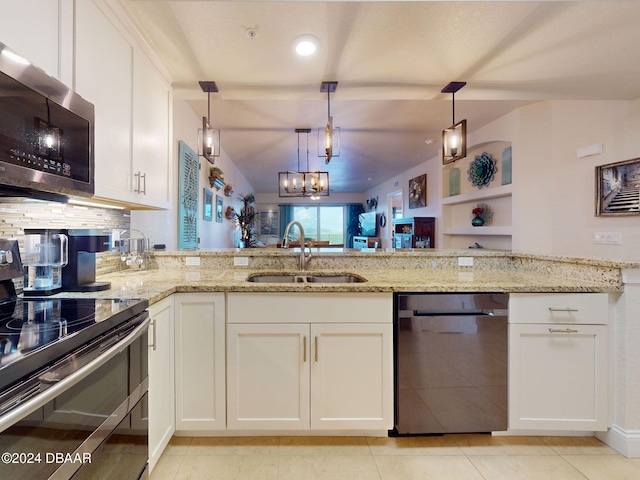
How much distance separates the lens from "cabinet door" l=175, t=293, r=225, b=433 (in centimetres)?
156

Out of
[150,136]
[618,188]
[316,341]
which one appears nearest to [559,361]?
[316,341]

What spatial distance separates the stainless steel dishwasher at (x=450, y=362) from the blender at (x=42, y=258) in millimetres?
1605

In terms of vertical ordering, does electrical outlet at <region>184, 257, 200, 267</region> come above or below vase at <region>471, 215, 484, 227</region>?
below

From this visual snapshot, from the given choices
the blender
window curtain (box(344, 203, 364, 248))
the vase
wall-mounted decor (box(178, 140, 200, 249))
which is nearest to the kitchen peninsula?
the blender

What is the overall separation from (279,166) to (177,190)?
341cm

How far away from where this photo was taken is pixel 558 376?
1.59 meters

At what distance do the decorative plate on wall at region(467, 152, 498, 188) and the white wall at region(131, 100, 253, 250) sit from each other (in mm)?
3655

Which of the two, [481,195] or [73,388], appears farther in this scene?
[481,195]

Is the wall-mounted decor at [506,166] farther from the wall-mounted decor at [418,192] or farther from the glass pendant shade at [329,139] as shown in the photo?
the glass pendant shade at [329,139]

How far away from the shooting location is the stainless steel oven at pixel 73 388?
0.67 metres

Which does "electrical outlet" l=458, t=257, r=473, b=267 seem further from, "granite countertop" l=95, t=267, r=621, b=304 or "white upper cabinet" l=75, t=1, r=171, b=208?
"white upper cabinet" l=75, t=1, r=171, b=208

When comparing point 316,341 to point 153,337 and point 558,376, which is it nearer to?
point 153,337

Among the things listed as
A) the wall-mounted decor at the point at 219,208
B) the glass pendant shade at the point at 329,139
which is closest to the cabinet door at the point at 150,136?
the glass pendant shade at the point at 329,139

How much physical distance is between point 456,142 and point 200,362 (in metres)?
2.34
